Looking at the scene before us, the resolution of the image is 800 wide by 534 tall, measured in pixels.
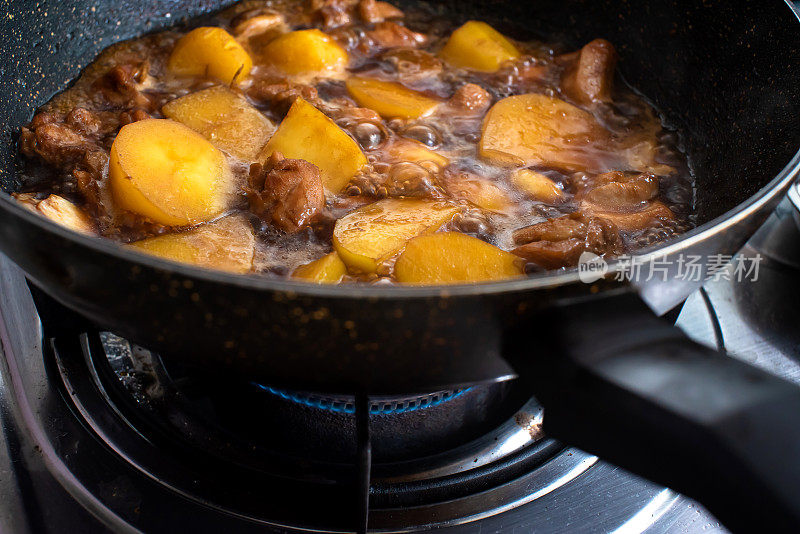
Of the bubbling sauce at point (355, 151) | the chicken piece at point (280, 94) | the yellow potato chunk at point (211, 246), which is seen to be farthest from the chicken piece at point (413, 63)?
the yellow potato chunk at point (211, 246)

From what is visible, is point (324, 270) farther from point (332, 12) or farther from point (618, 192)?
point (332, 12)

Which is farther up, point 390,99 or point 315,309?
point 315,309

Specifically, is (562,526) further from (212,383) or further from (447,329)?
(212,383)

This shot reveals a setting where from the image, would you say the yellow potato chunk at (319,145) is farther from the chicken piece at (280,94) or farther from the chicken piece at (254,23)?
the chicken piece at (254,23)

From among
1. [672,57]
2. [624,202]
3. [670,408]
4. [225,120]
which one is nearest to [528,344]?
[670,408]

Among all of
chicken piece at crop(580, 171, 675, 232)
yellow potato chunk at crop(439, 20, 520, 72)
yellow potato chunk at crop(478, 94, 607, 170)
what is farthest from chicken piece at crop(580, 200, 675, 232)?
yellow potato chunk at crop(439, 20, 520, 72)

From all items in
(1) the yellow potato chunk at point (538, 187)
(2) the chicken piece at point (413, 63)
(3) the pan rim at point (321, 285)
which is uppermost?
(3) the pan rim at point (321, 285)
